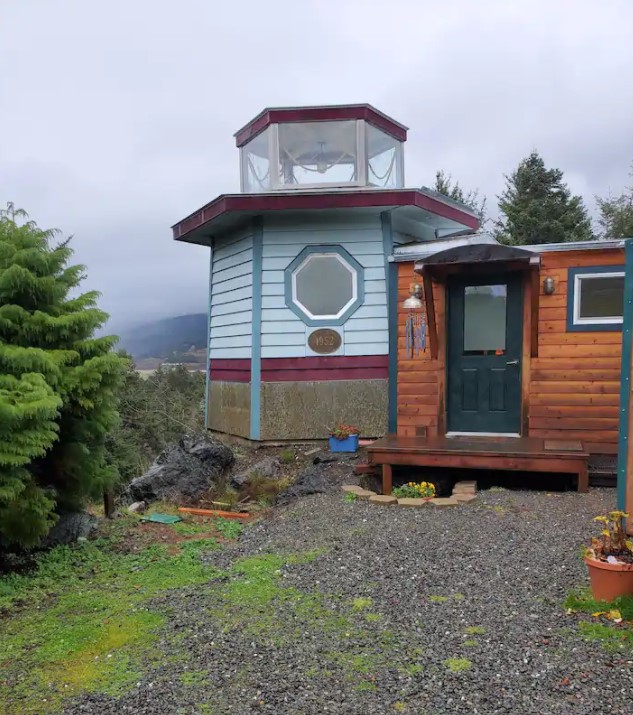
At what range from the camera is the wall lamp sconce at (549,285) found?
714 cm

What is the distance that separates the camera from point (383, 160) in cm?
926

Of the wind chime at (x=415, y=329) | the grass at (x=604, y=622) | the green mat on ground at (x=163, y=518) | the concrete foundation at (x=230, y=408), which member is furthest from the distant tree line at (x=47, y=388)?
the wind chime at (x=415, y=329)

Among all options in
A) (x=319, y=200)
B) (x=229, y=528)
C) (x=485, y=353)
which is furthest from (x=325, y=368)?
(x=229, y=528)

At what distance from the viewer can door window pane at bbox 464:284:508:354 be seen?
297 inches

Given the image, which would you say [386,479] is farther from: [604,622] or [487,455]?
[604,622]

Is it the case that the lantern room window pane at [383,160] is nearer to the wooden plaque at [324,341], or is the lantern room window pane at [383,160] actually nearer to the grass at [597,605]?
the wooden plaque at [324,341]

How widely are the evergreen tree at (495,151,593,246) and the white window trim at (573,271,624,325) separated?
1987 cm

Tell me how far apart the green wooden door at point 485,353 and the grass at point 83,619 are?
3.89 meters

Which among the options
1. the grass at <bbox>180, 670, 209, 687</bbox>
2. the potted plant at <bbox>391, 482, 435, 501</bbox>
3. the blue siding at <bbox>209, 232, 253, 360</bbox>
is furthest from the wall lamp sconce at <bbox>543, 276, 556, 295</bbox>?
the grass at <bbox>180, 670, 209, 687</bbox>

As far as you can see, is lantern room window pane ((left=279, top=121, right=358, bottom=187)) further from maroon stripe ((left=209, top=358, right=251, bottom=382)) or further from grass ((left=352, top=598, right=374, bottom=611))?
grass ((left=352, top=598, right=374, bottom=611))

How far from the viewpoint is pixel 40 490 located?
15.1 feet

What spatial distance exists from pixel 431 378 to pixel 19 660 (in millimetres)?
5633

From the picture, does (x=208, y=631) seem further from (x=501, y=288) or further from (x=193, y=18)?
(x=193, y=18)

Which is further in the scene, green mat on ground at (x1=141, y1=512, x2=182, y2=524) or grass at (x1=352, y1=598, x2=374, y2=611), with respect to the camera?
green mat on ground at (x1=141, y1=512, x2=182, y2=524)
